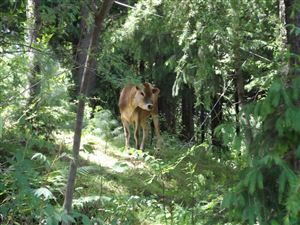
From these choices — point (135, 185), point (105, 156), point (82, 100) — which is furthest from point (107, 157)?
point (82, 100)

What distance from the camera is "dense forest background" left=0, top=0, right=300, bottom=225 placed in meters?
3.49

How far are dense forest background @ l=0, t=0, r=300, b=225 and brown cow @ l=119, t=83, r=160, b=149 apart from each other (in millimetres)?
577

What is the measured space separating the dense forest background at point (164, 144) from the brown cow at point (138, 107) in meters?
0.58

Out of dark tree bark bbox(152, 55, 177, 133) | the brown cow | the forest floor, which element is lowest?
the forest floor

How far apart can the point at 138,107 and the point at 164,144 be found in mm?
1458

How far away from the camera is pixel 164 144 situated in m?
11.6

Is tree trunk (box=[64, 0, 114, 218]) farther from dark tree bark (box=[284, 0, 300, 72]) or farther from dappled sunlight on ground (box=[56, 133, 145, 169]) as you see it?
dappled sunlight on ground (box=[56, 133, 145, 169])

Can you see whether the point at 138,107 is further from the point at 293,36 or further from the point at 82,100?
the point at 293,36

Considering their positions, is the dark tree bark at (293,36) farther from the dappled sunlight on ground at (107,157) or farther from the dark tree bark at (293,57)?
the dappled sunlight on ground at (107,157)

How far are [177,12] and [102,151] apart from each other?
3793 millimetres

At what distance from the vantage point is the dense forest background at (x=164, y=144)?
349cm

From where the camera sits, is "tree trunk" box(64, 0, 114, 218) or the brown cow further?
the brown cow

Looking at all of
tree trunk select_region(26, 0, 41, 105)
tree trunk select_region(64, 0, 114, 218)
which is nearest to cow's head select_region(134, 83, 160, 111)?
tree trunk select_region(26, 0, 41, 105)

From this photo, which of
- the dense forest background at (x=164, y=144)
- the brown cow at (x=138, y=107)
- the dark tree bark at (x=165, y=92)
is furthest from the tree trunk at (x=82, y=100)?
the dark tree bark at (x=165, y=92)
